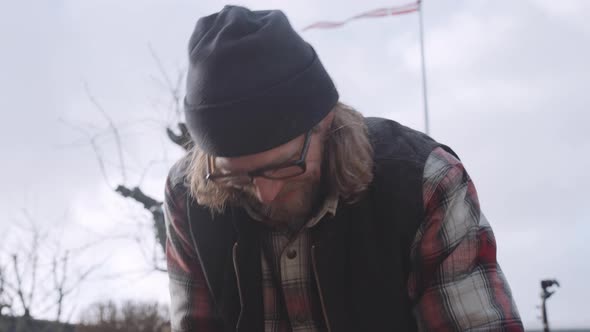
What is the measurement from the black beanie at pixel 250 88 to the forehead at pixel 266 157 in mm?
23

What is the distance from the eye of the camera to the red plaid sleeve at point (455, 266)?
7.68ft

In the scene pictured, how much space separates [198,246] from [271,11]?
74 centimetres

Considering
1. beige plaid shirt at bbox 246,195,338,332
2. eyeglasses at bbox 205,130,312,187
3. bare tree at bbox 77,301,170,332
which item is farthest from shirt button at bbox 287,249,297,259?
bare tree at bbox 77,301,170,332

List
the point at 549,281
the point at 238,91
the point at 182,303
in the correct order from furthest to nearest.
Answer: the point at 549,281 → the point at 182,303 → the point at 238,91

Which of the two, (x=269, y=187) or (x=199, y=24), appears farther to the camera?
(x=199, y=24)

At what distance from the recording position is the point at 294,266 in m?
2.54

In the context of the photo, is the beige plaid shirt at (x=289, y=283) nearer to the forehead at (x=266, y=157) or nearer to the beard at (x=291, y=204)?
the beard at (x=291, y=204)

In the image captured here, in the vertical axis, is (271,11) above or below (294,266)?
above

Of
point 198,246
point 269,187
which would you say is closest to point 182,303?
point 198,246

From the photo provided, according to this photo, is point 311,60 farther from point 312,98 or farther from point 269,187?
point 269,187

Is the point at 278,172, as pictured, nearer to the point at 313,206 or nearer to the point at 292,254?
the point at 313,206

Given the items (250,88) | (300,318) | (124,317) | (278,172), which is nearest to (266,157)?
(278,172)

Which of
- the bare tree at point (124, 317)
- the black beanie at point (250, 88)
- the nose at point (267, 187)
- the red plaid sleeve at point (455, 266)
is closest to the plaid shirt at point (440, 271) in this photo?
the red plaid sleeve at point (455, 266)

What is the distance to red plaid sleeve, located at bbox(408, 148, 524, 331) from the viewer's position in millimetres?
2342
